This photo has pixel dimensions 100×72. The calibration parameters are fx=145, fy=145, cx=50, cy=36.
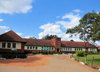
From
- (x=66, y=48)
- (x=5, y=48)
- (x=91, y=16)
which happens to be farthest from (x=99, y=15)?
(x=66, y=48)

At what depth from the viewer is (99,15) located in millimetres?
25609

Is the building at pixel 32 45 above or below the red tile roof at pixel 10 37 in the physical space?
below

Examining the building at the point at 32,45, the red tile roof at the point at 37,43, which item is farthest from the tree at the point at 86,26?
the red tile roof at the point at 37,43

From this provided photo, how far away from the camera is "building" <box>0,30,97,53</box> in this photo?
32.7m

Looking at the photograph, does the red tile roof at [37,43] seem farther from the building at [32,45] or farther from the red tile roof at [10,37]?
the red tile roof at [10,37]

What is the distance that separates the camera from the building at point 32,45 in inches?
1287

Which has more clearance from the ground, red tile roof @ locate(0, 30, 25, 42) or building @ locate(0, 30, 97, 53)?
red tile roof @ locate(0, 30, 25, 42)

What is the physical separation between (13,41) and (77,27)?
48.0 ft

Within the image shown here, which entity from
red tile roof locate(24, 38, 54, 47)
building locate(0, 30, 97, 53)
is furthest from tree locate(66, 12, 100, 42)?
red tile roof locate(24, 38, 54, 47)

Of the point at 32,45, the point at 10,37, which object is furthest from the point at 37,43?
the point at 10,37

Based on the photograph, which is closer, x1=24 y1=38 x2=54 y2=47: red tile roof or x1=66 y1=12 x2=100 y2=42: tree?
x1=66 y1=12 x2=100 y2=42: tree

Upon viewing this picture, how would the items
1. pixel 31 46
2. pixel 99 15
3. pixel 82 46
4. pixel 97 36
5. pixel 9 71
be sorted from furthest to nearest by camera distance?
pixel 82 46 < pixel 31 46 < pixel 99 15 < pixel 97 36 < pixel 9 71

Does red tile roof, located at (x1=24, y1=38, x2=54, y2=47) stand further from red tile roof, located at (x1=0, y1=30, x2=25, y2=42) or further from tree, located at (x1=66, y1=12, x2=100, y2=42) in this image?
tree, located at (x1=66, y1=12, x2=100, y2=42)

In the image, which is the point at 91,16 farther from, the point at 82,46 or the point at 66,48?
the point at 82,46
